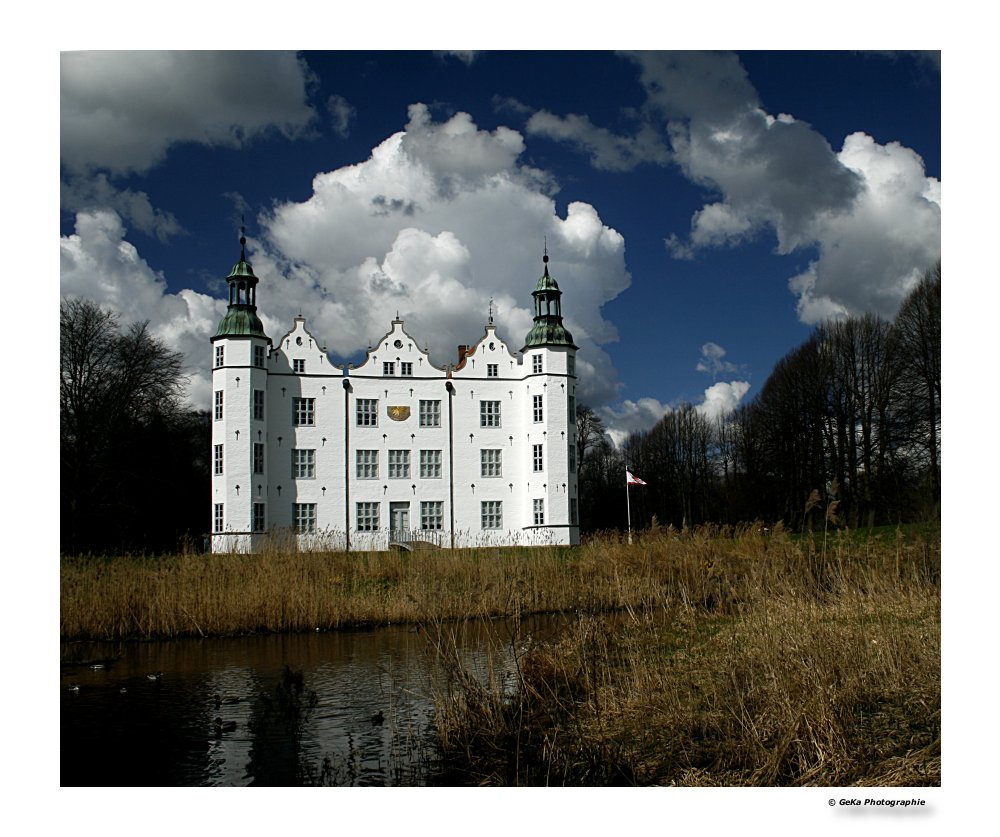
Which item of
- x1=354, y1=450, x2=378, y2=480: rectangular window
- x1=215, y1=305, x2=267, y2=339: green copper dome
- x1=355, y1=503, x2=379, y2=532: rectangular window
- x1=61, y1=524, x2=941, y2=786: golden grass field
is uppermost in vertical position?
x1=215, y1=305, x2=267, y2=339: green copper dome

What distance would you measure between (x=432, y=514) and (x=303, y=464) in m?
5.45

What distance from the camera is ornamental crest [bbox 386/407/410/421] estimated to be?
35.6m

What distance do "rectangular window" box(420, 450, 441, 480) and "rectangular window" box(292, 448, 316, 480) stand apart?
4.26 metres

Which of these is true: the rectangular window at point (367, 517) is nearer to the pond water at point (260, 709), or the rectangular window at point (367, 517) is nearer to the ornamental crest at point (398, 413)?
the ornamental crest at point (398, 413)

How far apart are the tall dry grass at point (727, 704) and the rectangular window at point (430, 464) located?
25.7 metres

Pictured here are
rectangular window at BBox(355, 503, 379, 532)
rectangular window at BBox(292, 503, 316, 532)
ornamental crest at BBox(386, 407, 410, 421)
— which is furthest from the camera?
ornamental crest at BBox(386, 407, 410, 421)

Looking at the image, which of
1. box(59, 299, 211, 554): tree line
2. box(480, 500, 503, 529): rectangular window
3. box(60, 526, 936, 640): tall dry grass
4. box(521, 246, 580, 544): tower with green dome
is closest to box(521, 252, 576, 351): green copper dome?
box(521, 246, 580, 544): tower with green dome

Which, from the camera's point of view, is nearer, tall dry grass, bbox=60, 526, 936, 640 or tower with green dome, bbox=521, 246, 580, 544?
tall dry grass, bbox=60, 526, 936, 640

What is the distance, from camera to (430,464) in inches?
1399

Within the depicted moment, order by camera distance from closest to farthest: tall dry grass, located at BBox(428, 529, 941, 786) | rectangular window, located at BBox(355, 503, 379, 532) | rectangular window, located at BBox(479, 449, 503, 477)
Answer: tall dry grass, located at BBox(428, 529, 941, 786) < rectangular window, located at BBox(355, 503, 379, 532) < rectangular window, located at BBox(479, 449, 503, 477)

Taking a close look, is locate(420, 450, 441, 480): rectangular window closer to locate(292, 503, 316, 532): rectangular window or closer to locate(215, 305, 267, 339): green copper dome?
locate(292, 503, 316, 532): rectangular window

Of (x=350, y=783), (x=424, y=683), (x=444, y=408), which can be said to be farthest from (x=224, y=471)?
(x=350, y=783)

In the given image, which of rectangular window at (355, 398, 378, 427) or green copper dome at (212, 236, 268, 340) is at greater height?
green copper dome at (212, 236, 268, 340)

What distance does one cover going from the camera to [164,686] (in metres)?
9.81
